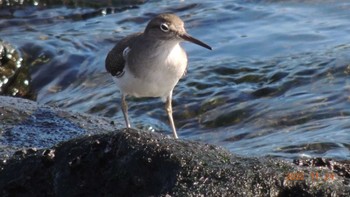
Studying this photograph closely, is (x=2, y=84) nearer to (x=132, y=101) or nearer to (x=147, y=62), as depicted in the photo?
(x=132, y=101)

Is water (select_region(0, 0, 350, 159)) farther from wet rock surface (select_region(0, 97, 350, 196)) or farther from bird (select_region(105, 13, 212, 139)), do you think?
wet rock surface (select_region(0, 97, 350, 196))

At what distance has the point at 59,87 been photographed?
12273 mm

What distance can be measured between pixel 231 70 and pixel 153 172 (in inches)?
261

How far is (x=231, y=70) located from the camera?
1153 centimetres

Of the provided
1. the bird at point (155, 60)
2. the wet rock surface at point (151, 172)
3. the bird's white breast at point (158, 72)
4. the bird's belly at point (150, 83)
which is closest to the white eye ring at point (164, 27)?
the bird at point (155, 60)

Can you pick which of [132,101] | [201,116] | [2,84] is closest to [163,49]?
[201,116]

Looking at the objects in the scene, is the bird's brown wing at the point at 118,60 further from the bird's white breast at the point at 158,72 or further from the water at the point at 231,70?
the water at the point at 231,70

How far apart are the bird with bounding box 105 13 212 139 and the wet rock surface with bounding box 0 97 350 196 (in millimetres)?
2486

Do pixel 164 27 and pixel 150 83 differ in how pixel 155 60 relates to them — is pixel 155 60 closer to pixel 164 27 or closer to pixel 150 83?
pixel 150 83

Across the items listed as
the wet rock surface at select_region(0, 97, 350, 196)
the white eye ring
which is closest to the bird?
the white eye ring

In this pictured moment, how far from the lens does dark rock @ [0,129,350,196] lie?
16.2 ft

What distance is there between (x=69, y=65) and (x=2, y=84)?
65.7 inches

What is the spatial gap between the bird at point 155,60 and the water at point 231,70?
1182 mm

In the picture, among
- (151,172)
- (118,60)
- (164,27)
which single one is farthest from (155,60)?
(151,172)
